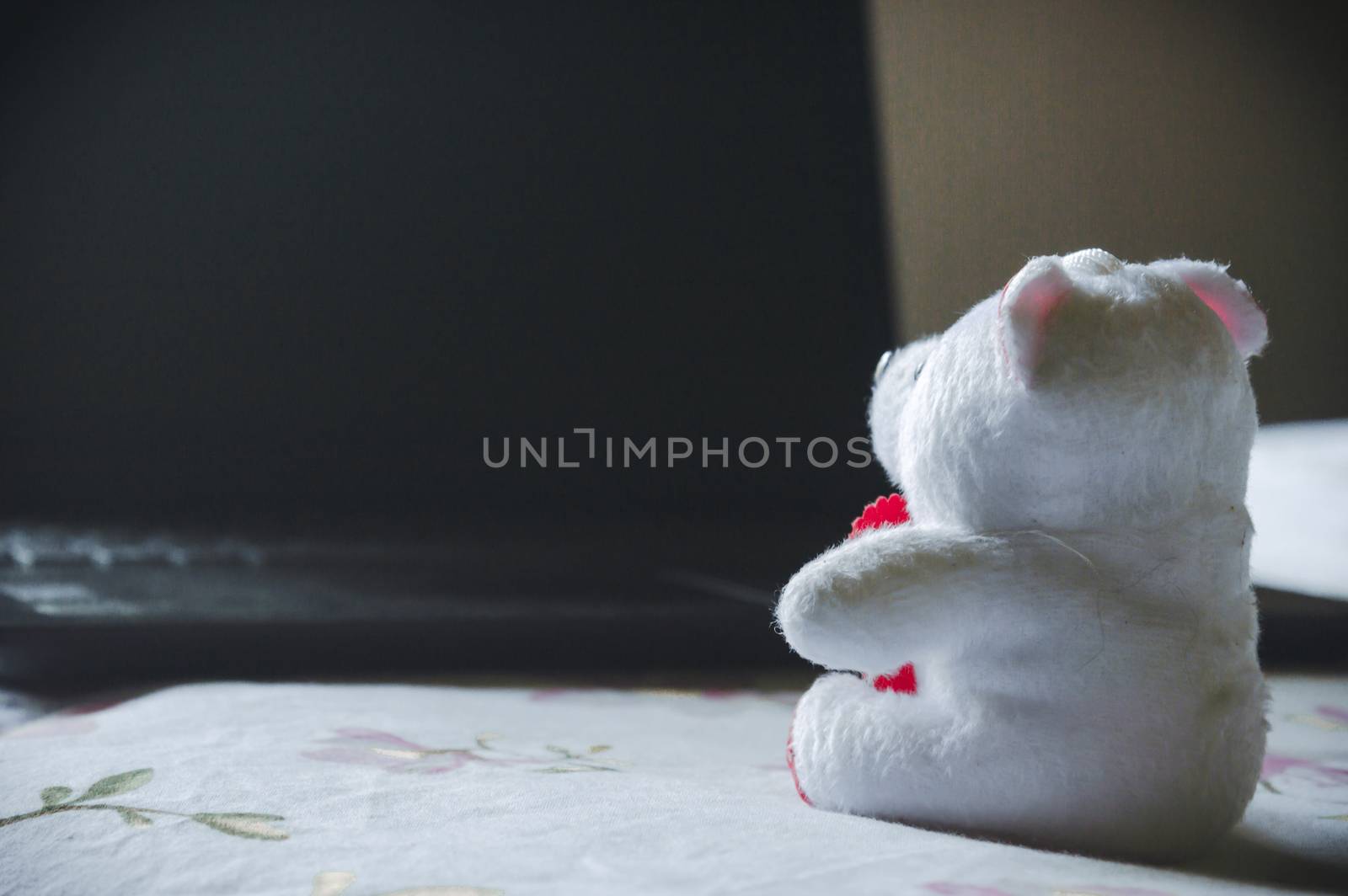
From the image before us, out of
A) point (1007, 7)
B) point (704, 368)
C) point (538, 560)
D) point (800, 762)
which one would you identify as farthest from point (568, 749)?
point (1007, 7)

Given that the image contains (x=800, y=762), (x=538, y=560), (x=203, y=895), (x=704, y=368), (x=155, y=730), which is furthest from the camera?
(x=704, y=368)

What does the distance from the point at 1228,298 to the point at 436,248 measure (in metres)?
1.74

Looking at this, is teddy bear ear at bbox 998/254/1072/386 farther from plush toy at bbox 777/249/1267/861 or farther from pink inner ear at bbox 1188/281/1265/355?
pink inner ear at bbox 1188/281/1265/355

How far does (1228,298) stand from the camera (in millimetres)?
496

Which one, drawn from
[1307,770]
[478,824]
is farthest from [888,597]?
[1307,770]

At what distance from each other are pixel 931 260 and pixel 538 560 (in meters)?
0.92

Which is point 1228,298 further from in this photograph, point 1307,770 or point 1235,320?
point 1307,770

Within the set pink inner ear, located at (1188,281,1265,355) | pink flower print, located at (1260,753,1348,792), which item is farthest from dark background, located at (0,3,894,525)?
pink inner ear, located at (1188,281,1265,355)

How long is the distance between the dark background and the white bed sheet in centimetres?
128

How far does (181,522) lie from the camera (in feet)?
6.22

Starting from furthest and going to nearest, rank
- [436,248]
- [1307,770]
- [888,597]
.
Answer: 1. [436,248]
2. [1307,770]
3. [888,597]

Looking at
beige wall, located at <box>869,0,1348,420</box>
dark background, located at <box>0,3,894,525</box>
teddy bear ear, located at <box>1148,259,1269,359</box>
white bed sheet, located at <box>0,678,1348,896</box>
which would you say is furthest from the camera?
dark background, located at <box>0,3,894,525</box>

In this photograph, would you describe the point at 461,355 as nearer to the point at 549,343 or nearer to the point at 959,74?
the point at 549,343

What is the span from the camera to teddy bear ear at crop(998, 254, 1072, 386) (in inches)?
16.8
